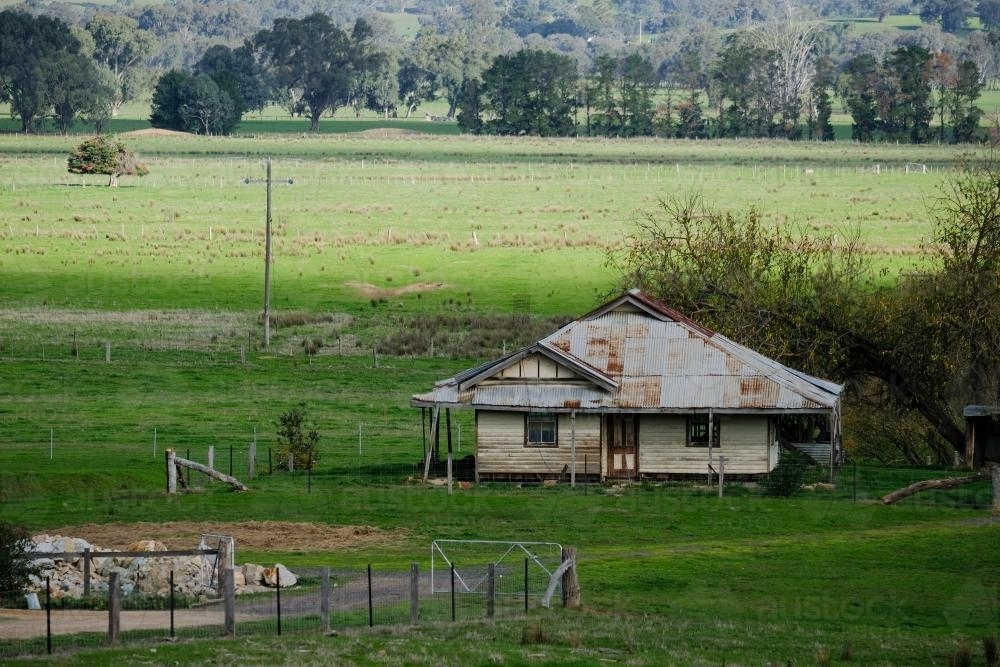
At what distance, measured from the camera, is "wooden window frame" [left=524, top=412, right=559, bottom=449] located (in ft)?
155

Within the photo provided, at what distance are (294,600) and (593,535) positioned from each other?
1057 centimetres

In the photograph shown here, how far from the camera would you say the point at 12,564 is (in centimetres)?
2861

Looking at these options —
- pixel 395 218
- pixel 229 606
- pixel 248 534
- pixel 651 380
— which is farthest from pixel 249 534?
pixel 395 218

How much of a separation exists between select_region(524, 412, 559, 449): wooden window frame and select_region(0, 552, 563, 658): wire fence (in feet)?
47.0

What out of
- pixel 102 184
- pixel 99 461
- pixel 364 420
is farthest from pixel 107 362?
pixel 102 184

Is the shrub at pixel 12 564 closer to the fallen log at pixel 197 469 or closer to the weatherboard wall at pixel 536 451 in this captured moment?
the fallen log at pixel 197 469

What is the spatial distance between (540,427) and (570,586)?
58.8ft

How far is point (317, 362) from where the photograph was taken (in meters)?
68.1

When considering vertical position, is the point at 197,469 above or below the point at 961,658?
below

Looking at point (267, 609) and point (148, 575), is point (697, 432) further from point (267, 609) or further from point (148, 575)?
point (267, 609)

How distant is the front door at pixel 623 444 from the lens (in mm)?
47312

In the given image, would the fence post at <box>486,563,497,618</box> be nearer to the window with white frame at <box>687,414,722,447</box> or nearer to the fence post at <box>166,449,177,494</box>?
the fence post at <box>166,449,177,494</box>

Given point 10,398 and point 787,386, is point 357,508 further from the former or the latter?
point 10,398

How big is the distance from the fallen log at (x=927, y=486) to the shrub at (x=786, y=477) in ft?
8.12
